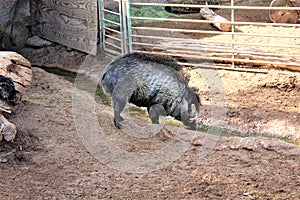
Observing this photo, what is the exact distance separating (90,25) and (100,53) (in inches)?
16.3

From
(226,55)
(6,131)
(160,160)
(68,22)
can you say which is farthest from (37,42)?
(160,160)

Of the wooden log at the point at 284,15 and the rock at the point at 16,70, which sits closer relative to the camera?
the rock at the point at 16,70

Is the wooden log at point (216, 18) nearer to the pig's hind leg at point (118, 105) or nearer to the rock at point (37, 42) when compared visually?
the rock at point (37, 42)

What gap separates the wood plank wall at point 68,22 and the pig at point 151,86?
242 cm

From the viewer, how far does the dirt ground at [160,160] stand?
3.29m

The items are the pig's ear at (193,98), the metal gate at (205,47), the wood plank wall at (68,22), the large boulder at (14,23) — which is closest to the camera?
the pig's ear at (193,98)

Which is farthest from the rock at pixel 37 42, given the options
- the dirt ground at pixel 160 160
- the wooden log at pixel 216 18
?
the wooden log at pixel 216 18

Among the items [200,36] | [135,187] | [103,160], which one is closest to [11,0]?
[200,36]

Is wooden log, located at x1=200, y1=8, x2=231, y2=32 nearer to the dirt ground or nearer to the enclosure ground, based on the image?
the dirt ground

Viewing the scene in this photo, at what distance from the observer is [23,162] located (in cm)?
371

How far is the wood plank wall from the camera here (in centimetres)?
686

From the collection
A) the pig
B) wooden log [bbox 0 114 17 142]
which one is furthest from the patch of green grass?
wooden log [bbox 0 114 17 142]

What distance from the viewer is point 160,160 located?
3707 mm

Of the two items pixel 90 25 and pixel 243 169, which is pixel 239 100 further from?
pixel 90 25
